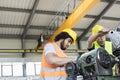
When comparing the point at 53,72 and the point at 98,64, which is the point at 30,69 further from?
the point at 98,64

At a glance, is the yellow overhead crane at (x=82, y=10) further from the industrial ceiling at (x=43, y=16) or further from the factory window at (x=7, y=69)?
the factory window at (x=7, y=69)

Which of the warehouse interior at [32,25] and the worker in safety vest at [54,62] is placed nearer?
the worker in safety vest at [54,62]

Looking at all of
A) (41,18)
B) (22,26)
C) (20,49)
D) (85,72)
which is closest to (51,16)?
(41,18)

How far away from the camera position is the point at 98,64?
175 centimetres

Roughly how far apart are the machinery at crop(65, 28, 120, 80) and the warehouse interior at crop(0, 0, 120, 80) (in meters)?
5.01

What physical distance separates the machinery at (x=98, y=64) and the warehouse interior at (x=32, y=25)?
5013 millimetres

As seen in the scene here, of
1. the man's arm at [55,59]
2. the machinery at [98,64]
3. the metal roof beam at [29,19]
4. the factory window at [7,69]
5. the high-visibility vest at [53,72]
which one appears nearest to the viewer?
the machinery at [98,64]

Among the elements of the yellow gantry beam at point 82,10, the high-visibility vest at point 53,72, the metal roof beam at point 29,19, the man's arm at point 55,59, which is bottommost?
the high-visibility vest at point 53,72

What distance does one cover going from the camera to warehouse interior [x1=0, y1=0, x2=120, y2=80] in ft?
24.6

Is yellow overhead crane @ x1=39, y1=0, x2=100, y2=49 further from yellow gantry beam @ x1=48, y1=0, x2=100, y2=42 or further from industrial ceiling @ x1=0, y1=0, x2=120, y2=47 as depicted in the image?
industrial ceiling @ x1=0, y1=0, x2=120, y2=47

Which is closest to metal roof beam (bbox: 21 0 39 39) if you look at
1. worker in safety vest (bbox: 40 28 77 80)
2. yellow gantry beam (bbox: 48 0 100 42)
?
yellow gantry beam (bbox: 48 0 100 42)

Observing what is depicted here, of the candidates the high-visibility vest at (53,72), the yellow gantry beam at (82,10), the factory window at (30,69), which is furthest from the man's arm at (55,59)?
the factory window at (30,69)

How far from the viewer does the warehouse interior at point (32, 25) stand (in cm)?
751

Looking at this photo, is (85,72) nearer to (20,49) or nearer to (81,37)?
(20,49)
